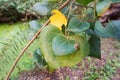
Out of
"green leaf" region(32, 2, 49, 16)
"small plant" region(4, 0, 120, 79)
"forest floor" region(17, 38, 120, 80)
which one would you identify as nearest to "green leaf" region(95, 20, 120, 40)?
"small plant" region(4, 0, 120, 79)

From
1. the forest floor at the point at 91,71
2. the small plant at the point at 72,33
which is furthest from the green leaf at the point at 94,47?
the forest floor at the point at 91,71

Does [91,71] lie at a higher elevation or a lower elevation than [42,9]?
lower

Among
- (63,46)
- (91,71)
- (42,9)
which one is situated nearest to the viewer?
(63,46)

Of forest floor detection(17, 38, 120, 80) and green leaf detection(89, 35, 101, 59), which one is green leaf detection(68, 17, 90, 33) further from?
forest floor detection(17, 38, 120, 80)

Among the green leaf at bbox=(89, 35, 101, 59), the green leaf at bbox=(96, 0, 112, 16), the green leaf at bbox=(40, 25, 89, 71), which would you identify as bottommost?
the green leaf at bbox=(89, 35, 101, 59)

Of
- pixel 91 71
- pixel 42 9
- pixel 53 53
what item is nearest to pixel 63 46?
pixel 53 53

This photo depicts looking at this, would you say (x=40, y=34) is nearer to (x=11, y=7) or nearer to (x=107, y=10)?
(x=107, y=10)

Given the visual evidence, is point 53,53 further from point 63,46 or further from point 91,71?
point 91,71
